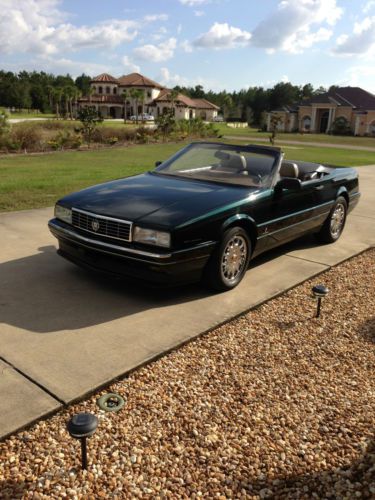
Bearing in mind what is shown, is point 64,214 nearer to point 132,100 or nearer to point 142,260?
point 142,260

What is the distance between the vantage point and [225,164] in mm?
5641

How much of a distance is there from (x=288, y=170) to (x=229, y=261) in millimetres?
1837

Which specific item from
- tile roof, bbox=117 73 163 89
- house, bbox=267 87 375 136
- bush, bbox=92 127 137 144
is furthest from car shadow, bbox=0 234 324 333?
tile roof, bbox=117 73 163 89

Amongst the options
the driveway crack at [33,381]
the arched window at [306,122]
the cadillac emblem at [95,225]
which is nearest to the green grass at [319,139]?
the arched window at [306,122]

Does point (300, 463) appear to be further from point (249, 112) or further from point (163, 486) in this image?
point (249, 112)

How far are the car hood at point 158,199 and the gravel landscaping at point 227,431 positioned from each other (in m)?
1.15

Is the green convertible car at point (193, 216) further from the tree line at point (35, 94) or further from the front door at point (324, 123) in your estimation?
the tree line at point (35, 94)

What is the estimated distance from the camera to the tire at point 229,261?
4.46 m

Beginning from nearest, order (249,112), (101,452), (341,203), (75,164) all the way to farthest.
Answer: (101,452) < (341,203) < (75,164) < (249,112)

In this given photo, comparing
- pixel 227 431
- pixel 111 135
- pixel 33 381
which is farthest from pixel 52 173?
pixel 111 135

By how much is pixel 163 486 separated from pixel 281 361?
1.55m

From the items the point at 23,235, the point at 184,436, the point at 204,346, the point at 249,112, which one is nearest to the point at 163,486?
the point at 184,436

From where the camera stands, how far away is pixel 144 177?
18.1 ft

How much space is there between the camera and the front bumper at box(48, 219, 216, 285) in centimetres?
405
